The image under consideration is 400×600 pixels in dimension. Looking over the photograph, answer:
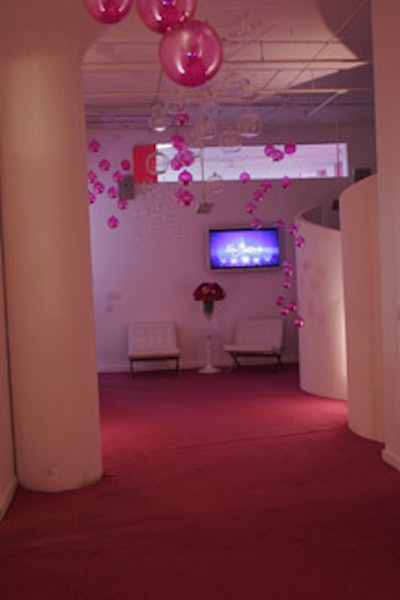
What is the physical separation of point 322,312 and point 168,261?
422cm

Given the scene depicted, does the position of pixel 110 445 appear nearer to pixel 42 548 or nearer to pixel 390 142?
pixel 42 548

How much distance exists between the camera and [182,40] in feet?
10.2

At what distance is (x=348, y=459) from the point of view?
5965 millimetres

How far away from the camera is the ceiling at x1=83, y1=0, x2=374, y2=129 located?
24.3 ft

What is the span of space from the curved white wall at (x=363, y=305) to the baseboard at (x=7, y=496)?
3.36 meters

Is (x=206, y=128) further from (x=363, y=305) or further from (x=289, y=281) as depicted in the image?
(x=289, y=281)

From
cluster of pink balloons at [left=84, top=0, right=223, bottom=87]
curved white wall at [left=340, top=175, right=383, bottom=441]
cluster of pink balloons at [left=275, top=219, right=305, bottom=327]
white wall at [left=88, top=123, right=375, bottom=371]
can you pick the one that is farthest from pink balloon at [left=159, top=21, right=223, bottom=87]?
white wall at [left=88, top=123, right=375, bottom=371]

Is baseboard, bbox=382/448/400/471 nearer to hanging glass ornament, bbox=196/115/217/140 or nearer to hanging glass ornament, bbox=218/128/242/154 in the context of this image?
hanging glass ornament, bbox=218/128/242/154

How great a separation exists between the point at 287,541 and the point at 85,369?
2.18 meters

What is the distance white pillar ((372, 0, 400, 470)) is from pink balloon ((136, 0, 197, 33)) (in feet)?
9.26

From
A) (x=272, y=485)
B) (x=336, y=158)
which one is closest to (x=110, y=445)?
(x=272, y=485)

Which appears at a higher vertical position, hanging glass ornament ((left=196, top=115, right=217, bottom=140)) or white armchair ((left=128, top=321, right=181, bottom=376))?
hanging glass ornament ((left=196, top=115, right=217, bottom=140))

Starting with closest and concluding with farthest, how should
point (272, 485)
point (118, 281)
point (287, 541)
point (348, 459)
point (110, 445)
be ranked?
point (287, 541), point (272, 485), point (348, 459), point (110, 445), point (118, 281)

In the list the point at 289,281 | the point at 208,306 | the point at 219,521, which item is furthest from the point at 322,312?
the point at 219,521
